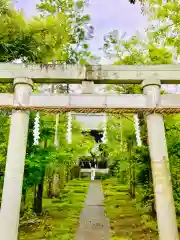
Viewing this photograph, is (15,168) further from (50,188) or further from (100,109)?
(50,188)

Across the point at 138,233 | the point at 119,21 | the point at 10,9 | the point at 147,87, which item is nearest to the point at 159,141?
the point at 147,87

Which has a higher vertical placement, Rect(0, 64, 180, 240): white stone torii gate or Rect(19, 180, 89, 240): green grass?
Rect(0, 64, 180, 240): white stone torii gate

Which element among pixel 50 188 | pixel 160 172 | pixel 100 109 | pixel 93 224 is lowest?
pixel 93 224

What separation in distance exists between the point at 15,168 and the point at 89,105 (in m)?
2.08

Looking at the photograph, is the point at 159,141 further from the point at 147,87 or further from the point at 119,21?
the point at 119,21

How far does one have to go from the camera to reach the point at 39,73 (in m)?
6.24

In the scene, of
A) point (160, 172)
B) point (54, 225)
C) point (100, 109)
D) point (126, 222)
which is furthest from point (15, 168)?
point (126, 222)

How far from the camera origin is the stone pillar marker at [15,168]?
5504 mm

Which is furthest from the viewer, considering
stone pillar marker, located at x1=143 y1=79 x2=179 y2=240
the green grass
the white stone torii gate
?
the green grass

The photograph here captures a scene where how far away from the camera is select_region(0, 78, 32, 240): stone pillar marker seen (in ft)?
18.1

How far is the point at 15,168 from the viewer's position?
5.73 meters

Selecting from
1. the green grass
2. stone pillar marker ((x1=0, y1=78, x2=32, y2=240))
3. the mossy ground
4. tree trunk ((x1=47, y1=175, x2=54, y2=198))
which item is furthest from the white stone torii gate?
tree trunk ((x1=47, y1=175, x2=54, y2=198))

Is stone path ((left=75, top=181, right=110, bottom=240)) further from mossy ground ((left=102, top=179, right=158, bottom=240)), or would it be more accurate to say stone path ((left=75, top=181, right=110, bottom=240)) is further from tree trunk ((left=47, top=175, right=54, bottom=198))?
tree trunk ((left=47, top=175, right=54, bottom=198))

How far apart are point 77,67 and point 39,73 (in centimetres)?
89
